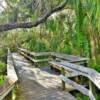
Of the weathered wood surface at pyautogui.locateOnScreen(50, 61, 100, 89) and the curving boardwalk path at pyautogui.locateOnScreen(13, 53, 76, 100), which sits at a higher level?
the weathered wood surface at pyautogui.locateOnScreen(50, 61, 100, 89)

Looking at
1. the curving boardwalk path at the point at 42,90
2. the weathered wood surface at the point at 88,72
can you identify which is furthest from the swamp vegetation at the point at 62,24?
the curving boardwalk path at the point at 42,90

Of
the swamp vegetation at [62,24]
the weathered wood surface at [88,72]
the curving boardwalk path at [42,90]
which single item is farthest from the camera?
the swamp vegetation at [62,24]

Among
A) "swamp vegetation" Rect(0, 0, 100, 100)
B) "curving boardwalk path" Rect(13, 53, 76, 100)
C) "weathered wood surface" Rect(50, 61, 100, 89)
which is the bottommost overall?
"curving boardwalk path" Rect(13, 53, 76, 100)

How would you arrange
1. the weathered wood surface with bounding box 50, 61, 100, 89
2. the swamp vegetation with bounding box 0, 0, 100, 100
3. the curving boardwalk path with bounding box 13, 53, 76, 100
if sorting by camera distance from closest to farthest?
the weathered wood surface with bounding box 50, 61, 100, 89
the curving boardwalk path with bounding box 13, 53, 76, 100
the swamp vegetation with bounding box 0, 0, 100, 100

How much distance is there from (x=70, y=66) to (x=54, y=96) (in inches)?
35.0

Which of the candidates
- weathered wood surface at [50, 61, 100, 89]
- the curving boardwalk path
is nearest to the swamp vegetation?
weathered wood surface at [50, 61, 100, 89]

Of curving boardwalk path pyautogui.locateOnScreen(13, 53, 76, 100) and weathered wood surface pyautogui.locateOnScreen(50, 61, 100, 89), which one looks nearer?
weathered wood surface pyautogui.locateOnScreen(50, 61, 100, 89)

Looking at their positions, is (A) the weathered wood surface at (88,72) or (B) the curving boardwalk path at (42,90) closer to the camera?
(A) the weathered wood surface at (88,72)

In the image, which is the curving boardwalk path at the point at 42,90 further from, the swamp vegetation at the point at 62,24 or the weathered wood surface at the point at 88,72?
the weathered wood surface at the point at 88,72

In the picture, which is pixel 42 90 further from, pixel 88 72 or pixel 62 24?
pixel 62 24

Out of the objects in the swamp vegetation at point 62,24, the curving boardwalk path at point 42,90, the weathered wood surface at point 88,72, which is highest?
the swamp vegetation at point 62,24

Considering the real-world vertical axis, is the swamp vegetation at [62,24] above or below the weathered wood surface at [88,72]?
above

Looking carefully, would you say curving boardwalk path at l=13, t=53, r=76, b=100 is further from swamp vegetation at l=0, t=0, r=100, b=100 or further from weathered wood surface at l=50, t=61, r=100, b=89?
weathered wood surface at l=50, t=61, r=100, b=89

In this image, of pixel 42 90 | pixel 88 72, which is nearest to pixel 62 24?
pixel 42 90
